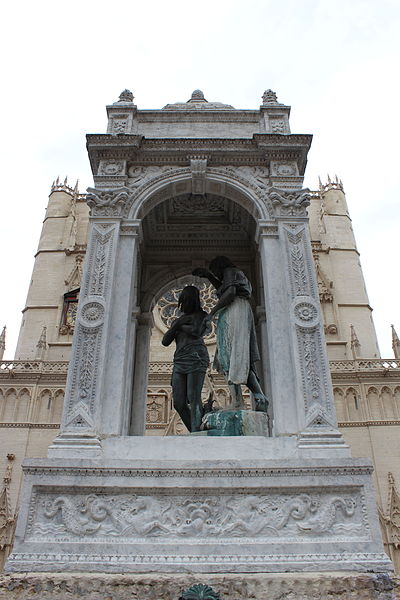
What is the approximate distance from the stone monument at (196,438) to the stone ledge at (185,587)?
17 cm

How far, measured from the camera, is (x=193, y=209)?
840 cm

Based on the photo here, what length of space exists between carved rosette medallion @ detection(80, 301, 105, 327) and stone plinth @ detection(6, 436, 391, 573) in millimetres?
1606

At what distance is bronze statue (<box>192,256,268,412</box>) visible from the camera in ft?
19.4

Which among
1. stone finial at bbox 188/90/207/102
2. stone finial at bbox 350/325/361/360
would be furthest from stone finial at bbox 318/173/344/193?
stone finial at bbox 188/90/207/102

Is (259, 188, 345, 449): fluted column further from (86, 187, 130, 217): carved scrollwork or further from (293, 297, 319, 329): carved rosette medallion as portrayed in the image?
(86, 187, 130, 217): carved scrollwork

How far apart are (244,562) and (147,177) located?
4900 mm

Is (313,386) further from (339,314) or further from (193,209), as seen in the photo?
(339,314)

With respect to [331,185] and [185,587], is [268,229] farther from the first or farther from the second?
[331,185]

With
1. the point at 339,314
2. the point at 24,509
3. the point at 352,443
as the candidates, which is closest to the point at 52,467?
the point at 24,509

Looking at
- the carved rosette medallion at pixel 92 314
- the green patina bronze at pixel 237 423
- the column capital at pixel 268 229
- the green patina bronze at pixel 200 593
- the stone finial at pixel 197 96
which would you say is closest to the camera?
the green patina bronze at pixel 200 593

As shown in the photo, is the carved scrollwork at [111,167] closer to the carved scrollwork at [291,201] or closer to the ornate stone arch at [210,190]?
the ornate stone arch at [210,190]

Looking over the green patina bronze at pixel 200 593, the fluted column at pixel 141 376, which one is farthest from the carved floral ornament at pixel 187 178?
the green patina bronze at pixel 200 593

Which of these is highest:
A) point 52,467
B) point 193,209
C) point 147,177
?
point 193,209

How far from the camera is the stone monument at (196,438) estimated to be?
4336 mm
